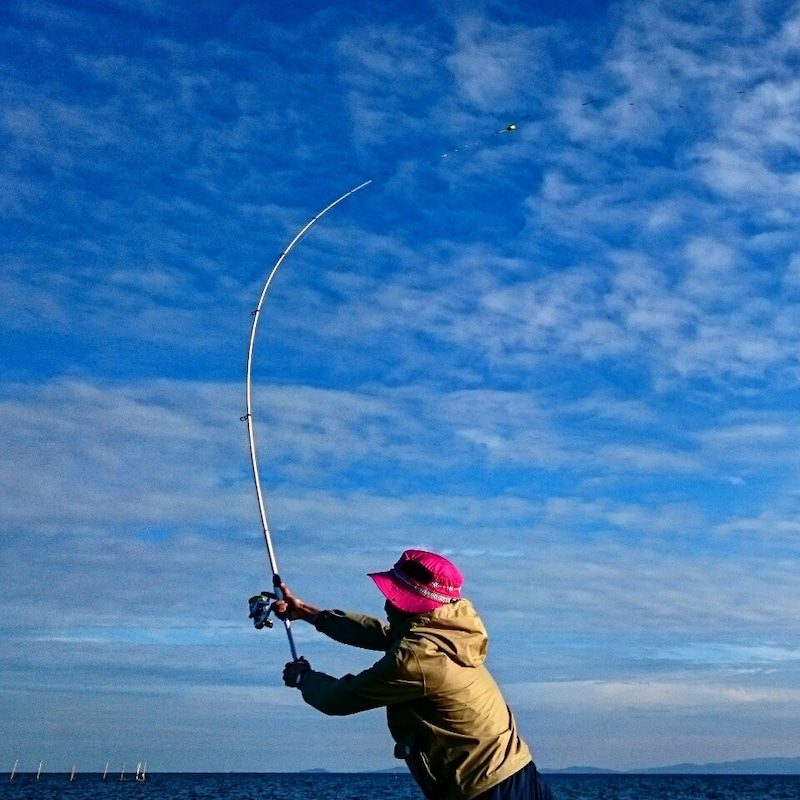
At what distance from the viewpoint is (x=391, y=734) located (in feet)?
16.1

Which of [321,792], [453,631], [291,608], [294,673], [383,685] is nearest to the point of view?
[383,685]

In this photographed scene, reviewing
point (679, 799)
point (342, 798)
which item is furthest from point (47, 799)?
point (679, 799)

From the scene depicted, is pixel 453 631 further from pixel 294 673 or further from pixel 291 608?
pixel 291 608

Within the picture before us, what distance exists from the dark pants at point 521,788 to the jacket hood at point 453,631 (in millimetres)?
495

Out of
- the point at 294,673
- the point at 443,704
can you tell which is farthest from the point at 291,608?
the point at 443,704

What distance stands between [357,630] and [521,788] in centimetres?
119

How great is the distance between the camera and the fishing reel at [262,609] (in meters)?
6.23

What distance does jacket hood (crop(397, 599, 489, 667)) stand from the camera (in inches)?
186

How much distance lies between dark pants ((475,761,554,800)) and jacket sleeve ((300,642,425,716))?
20.1 inches

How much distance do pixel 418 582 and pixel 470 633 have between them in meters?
0.32

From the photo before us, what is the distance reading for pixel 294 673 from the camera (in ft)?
17.4

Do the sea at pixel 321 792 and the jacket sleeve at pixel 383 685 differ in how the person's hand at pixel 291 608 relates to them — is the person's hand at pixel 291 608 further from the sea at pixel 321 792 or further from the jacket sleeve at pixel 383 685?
the sea at pixel 321 792

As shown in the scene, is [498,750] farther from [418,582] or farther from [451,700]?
[418,582]

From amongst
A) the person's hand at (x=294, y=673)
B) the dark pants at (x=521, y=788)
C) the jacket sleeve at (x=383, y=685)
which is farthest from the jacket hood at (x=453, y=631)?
the person's hand at (x=294, y=673)
